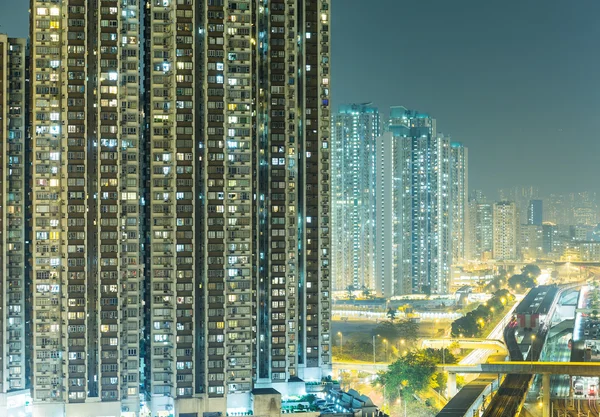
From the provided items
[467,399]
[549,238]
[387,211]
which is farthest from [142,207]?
[549,238]

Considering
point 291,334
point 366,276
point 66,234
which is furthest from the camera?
point 366,276

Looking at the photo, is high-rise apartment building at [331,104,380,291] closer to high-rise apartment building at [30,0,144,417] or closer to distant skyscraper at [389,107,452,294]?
distant skyscraper at [389,107,452,294]

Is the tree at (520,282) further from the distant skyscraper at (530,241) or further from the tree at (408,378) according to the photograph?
the tree at (408,378)

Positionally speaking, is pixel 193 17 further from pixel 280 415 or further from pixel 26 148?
pixel 280 415

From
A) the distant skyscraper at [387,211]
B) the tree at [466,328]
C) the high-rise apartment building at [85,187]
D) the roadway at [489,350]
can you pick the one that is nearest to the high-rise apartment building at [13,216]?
the high-rise apartment building at [85,187]

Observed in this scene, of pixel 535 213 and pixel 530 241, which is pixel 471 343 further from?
pixel 535 213

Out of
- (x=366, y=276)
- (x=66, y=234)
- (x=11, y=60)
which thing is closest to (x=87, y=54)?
(x=11, y=60)
